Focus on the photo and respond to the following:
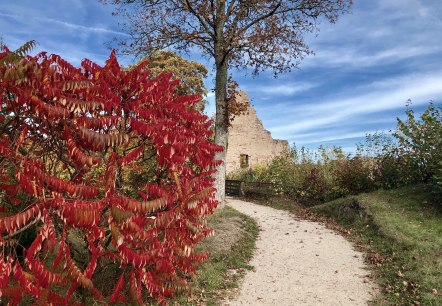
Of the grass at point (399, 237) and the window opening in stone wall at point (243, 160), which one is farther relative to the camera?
the window opening in stone wall at point (243, 160)

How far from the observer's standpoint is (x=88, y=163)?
13.2ft

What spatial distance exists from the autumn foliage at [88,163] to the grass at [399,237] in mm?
4179

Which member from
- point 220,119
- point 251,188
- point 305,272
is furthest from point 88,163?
point 251,188

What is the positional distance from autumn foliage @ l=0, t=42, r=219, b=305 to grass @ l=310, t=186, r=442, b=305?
13.7 ft

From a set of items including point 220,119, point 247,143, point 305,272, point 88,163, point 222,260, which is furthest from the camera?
point 247,143

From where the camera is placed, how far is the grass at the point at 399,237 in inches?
272

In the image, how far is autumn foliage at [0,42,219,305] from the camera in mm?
3766

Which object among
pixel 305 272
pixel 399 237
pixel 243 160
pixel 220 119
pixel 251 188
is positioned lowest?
pixel 305 272

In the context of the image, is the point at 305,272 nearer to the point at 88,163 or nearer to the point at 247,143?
the point at 88,163

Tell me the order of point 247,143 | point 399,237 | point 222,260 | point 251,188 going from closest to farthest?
point 222,260, point 399,237, point 251,188, point 247,143

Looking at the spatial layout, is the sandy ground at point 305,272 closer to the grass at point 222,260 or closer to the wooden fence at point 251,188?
the grass at point 222,260

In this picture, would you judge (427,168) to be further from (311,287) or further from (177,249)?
(177,249)

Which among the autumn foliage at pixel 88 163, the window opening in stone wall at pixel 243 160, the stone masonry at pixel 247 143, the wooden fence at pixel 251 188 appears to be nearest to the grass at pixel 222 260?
the autumn foliage at pixel 88 163

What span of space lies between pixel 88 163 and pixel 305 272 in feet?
18.9
